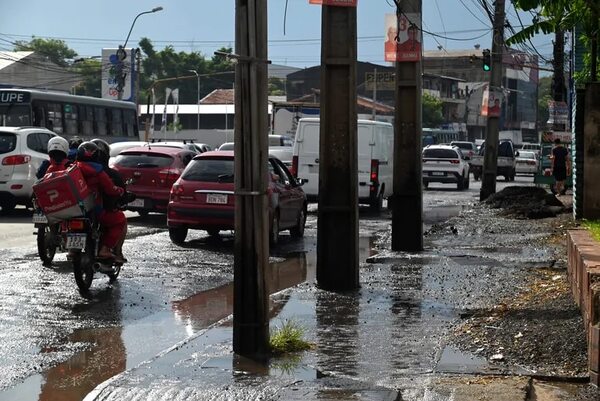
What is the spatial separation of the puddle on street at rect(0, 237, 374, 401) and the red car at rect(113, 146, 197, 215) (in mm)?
8473

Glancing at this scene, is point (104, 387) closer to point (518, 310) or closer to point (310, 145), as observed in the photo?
point (518, 310)

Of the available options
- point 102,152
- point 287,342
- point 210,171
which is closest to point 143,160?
point 210,171

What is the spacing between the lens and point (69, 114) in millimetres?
34375

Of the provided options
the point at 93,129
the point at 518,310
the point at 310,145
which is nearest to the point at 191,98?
the point at 93,129

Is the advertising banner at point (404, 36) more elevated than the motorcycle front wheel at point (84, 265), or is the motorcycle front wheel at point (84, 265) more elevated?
the advertising banner at point (404, 36)

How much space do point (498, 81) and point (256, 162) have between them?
25.7m

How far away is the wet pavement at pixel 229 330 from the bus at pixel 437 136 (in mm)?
64220

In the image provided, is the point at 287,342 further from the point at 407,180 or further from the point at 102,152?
the point at 407,180

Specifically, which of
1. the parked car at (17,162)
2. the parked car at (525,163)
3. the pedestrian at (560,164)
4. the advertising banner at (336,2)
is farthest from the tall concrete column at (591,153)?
the parked car at (525,163)

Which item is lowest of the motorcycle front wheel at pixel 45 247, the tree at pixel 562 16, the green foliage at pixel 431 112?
the motorcycle front wheel at pixel 45 247

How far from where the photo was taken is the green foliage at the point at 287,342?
857cm

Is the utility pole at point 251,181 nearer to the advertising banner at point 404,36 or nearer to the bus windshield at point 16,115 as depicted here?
the advertising banner at point 404,36

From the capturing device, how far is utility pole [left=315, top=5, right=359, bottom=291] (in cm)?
1207

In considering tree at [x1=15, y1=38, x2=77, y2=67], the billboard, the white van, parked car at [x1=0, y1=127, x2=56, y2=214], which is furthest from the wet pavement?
tree at [x1=15, y1=38, x2=77, y2=67]
